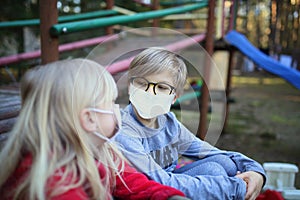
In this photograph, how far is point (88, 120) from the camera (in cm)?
79

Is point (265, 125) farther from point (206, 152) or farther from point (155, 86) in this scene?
point (155, 86)

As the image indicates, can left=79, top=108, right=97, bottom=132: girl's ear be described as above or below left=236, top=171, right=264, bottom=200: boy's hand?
above

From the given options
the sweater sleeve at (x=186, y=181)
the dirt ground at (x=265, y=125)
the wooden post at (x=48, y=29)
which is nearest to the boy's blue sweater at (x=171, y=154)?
the sweater sleeve at (x=186, y=181)

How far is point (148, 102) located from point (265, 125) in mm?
4731

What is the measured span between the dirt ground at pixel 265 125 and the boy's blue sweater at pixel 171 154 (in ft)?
6.59

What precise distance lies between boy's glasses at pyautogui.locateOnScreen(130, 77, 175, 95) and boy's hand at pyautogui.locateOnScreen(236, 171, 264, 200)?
396 mm

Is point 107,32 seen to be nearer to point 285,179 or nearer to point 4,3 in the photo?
point 4,3

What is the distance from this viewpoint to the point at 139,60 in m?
1.05

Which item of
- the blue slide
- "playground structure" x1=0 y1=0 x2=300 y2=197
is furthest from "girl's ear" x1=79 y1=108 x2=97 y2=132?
the blue slide

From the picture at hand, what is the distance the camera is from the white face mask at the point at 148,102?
0.98 m

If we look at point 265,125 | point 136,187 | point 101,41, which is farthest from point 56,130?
point 265,125

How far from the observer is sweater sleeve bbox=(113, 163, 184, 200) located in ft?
2.90

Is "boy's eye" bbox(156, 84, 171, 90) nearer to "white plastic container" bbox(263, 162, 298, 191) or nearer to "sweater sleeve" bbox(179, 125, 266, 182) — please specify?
"sweater sleeve" bbox(179, 125, 266, 182)

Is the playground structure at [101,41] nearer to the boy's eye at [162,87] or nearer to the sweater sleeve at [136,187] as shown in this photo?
the boy's eye at [162,87]
